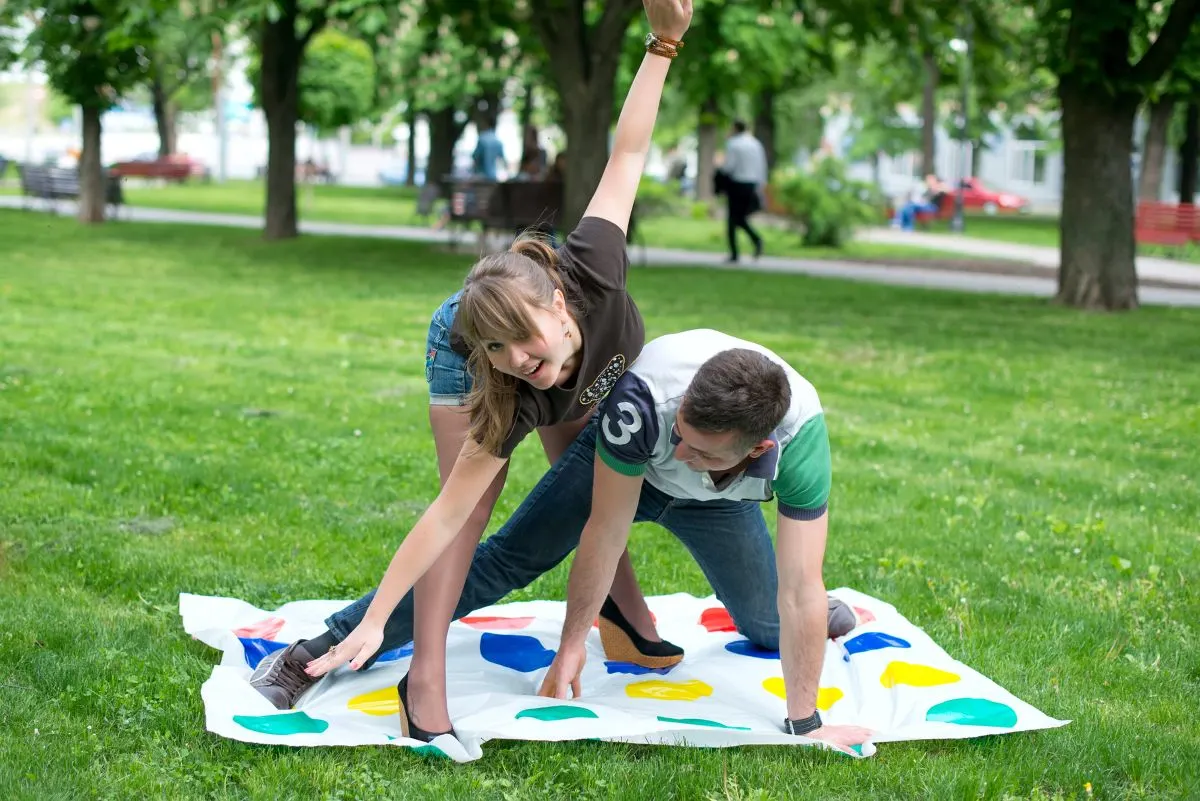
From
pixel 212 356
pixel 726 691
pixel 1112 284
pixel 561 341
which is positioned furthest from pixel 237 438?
pixel 1112 284

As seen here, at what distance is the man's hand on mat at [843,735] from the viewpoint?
3.60 m

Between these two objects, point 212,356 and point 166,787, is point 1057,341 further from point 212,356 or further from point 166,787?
point 166,787

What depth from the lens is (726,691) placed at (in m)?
4.14

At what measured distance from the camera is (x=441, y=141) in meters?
42.7

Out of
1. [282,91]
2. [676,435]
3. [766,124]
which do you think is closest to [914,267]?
[282,91]

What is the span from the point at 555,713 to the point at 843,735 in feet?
2.56

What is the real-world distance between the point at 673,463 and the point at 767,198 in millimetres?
24641

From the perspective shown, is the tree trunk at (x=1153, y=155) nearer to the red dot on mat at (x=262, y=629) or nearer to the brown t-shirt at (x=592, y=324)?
the red dot on mat at (x=262, y=629)

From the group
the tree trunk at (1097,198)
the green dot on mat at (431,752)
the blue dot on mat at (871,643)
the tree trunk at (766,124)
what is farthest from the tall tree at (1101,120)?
the tree trunk at (766,124)

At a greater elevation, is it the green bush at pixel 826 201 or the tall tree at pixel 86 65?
the tall tree at pixel 86 65

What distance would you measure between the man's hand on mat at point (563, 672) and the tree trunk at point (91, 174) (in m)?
19.9

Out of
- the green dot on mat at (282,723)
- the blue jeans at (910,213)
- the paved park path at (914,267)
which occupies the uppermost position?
the blue jeans at (910,213)

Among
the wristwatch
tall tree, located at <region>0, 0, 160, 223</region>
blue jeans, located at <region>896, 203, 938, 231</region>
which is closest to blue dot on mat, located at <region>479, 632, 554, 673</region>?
the wristwatch

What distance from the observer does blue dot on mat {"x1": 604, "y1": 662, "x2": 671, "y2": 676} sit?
14.1 ft
